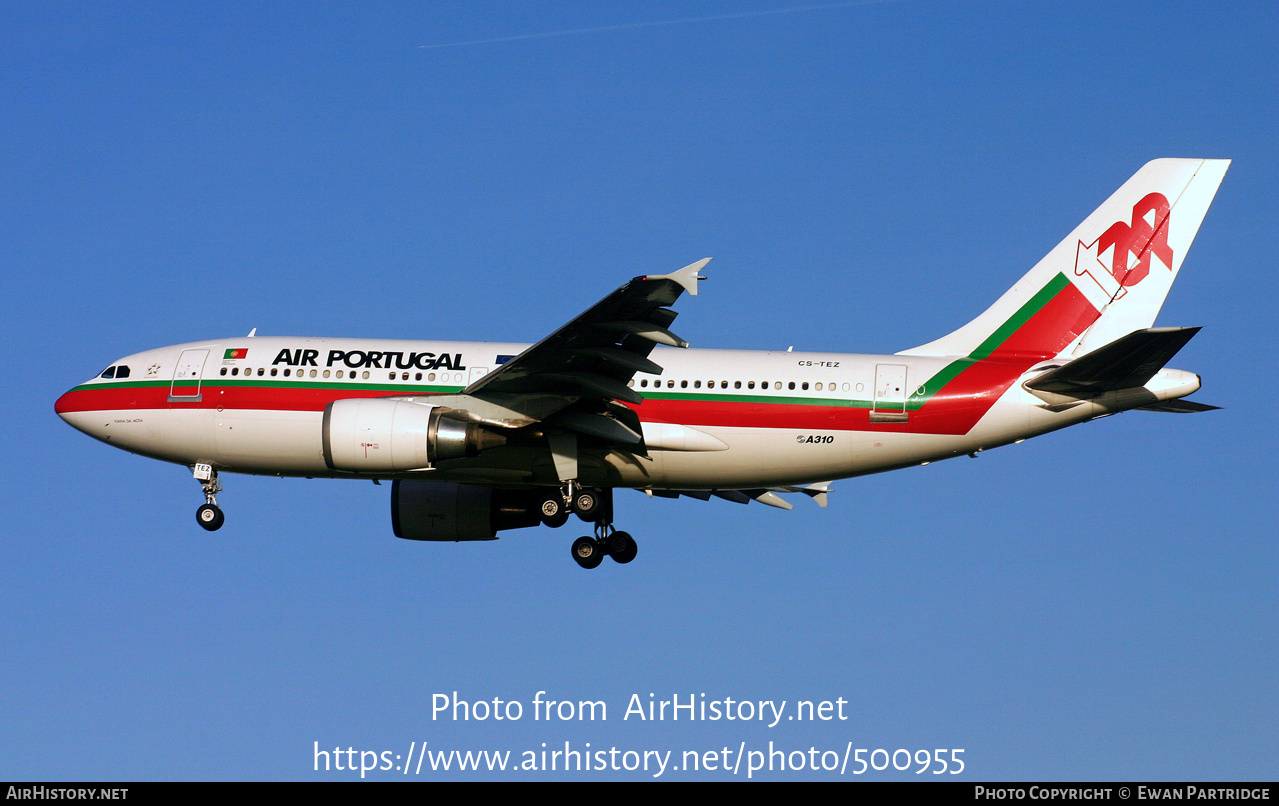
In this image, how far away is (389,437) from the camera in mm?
28766

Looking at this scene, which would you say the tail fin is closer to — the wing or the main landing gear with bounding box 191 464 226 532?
the wing

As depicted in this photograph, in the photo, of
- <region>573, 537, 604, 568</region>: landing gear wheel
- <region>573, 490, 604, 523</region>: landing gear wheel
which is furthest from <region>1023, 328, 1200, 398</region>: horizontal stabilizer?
<region>573, 537, 604, 568</region>: landing gear wheel

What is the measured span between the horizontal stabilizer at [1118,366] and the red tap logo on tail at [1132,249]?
3.10 meters

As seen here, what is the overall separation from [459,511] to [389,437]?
5720 mm

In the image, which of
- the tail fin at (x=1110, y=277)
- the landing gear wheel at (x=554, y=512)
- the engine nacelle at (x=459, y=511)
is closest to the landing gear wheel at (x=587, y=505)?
the landing gear wheel at (x=554, y=512)

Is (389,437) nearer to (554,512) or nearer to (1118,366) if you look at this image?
(554,512)

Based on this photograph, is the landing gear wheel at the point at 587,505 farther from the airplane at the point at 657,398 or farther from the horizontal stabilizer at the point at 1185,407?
the horizontal stabilizer at the point at 1185,407

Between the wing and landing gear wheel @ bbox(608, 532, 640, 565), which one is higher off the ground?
the wing

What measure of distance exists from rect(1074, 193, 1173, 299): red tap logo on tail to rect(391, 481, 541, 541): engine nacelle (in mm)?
13624

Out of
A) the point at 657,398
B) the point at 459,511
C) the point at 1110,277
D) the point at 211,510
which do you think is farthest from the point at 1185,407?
the point at 211,510

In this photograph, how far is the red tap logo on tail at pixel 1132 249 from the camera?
3070 centimetres

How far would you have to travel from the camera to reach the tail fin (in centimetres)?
3055
